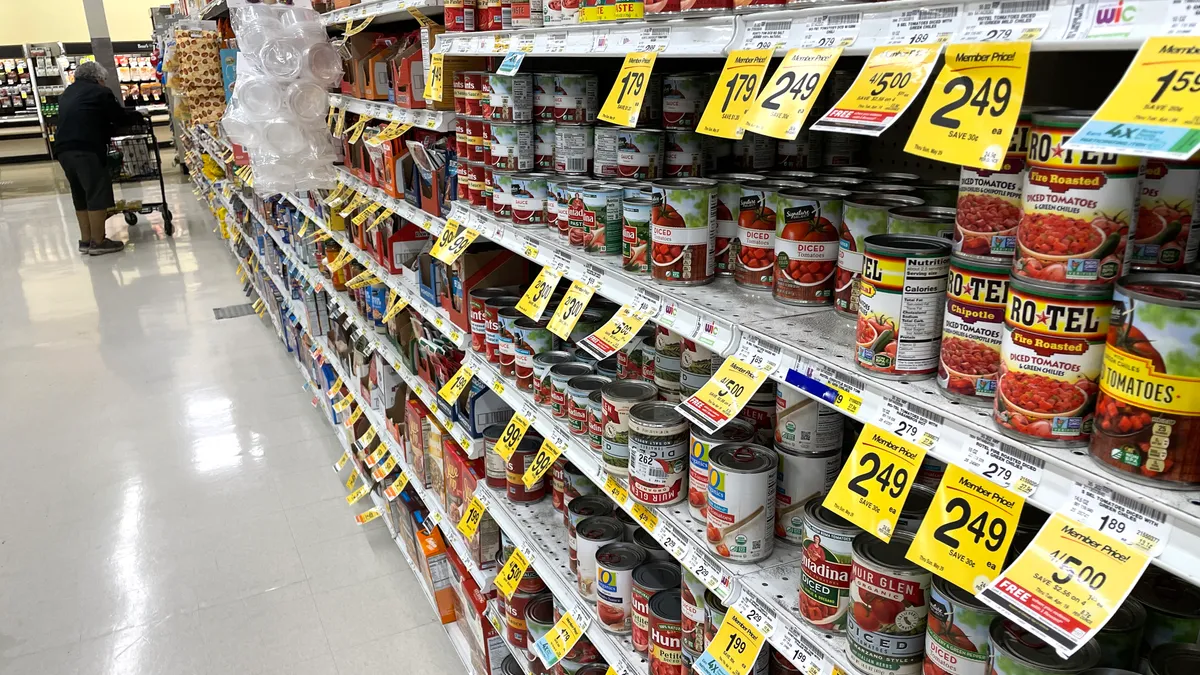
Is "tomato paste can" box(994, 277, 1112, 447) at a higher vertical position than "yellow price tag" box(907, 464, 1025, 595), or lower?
higher

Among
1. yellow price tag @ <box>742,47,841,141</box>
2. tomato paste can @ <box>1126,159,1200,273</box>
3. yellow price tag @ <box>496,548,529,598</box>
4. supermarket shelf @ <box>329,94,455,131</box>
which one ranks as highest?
yellow price tag @ <box>742,47,841,141</box>

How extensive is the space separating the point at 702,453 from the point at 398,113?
5.85 ft

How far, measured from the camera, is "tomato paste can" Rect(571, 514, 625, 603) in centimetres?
169

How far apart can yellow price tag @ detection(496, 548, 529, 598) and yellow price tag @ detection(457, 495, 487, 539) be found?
23 centimetres

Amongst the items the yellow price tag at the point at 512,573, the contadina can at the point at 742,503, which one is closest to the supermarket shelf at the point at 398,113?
the yellow price tag at the point at 512,573

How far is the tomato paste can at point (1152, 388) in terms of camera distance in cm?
66

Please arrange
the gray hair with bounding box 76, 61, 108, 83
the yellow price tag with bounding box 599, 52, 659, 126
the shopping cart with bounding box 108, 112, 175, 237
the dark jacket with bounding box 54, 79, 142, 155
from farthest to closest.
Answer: the shopping cart with bounding box 108, 112, 175, 237, the gray hair with bounding box 76, 61, 108, 83, the dark jacket with bounding box 54, 79, 142, 155, the yellow price tag with bounding box 599, 52, 659, 126

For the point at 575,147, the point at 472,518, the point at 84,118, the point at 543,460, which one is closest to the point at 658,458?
the point at 543,460

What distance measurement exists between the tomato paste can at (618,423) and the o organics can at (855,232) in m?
0.46

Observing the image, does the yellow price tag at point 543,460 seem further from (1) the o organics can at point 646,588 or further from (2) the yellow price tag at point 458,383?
(2) the yellow price tag at point 458,383

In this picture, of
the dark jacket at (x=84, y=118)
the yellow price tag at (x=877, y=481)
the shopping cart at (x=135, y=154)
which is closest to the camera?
the yellow price tag at (x=877, y=481)

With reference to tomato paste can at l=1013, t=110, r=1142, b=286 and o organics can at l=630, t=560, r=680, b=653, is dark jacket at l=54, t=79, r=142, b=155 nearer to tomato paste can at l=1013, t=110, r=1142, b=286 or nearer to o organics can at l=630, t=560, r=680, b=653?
o organics can at l=630, t=560, r=680, b=653

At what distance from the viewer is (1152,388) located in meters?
0.68

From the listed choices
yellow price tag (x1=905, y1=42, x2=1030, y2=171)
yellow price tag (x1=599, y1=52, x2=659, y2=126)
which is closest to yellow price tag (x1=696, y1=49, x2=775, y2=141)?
yellow price tag (x1=599, y1=52, x2=659, y2=126)
